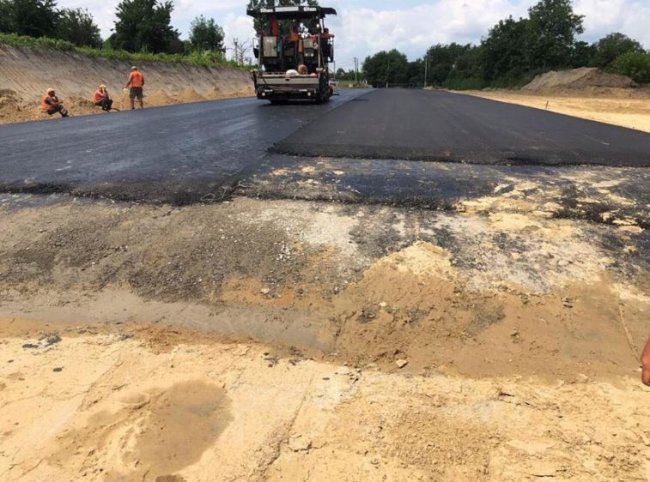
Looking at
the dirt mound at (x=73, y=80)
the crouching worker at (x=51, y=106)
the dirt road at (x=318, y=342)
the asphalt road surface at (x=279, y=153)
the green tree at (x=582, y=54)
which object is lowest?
the dirt road at (x=318, y=342)

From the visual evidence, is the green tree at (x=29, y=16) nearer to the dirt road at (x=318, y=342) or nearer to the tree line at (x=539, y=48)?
the dirt road at (x=318, y=342)

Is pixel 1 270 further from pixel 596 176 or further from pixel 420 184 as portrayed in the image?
pixel 596 176

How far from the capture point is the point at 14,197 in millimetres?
5539

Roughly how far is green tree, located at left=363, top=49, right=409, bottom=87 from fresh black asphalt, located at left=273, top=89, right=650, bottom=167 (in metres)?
106

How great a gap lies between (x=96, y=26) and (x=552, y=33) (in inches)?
1730

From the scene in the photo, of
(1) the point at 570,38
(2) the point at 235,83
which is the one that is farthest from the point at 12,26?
(1) the point at 570,38

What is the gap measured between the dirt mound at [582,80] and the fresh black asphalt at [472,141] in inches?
1017

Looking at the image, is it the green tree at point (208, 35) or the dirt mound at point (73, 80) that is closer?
the dirt mound at point (73, 80)

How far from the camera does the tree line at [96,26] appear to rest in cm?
3075

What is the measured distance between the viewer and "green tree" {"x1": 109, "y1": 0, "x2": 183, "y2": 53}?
129 feet

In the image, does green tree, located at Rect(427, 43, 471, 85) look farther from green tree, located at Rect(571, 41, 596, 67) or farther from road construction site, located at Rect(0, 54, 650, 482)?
road construction site, located at Rect(0, 54, 650, 482)

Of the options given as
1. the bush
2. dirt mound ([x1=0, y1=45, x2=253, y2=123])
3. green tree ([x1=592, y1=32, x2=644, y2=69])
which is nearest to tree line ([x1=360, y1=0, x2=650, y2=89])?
green tree ([x1=592, y1=32, x2=644, y2=69])

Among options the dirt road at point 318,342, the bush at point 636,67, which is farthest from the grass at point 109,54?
the bush at point 636,67

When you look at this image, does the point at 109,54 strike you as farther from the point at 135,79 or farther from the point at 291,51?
the point at 291,51
